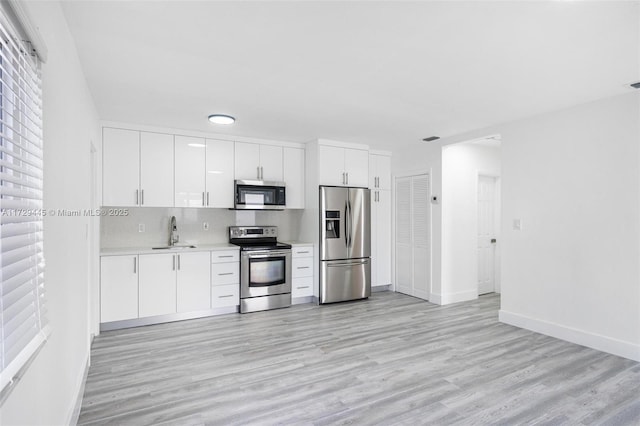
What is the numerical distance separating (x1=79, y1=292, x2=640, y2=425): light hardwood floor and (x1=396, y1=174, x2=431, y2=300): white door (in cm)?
127

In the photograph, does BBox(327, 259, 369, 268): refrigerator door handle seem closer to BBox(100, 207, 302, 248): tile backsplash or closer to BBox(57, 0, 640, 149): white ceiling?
BBox(100, 207, 302, 248): tile backsplash

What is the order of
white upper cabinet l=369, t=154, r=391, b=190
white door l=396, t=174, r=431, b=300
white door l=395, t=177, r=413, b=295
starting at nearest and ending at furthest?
white door l=396, t=174, r=431, b=300 < white door l=395, t=177, r=413, b=295 < white upper cabinet l=369, t=154, r=391, b=190

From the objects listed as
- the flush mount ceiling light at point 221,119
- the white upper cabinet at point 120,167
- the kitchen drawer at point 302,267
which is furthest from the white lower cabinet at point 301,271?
the white upper cabinet at point 120,167

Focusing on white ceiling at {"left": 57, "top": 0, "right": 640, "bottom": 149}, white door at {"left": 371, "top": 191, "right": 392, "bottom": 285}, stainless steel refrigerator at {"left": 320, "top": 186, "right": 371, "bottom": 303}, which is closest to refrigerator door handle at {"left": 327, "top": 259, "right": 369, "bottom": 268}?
stainless steel refrigerator at {"left": 320, "top": 186, "right": 371, "bottom": 303}

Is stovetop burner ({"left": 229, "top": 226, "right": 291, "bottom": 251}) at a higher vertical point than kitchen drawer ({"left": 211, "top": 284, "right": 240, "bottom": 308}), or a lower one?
higher

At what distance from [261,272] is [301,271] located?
2.10ft

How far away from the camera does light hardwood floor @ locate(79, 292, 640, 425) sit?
2.34 m

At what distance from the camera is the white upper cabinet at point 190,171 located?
4.61 metres

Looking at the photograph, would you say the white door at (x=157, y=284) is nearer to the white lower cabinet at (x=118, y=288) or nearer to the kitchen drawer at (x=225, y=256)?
the white lower cabinet at (x=118, y=288)

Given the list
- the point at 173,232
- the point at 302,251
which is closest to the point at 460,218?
the point at 302,251

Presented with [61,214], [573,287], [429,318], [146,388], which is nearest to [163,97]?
[61,214]

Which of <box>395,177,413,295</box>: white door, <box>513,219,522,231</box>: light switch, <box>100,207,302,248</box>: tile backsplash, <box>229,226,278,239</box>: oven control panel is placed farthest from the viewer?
<box>395,177,413,295</box>: white door

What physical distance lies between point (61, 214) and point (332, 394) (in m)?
2.11

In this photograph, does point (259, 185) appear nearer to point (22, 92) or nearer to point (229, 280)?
point (229, 280)
